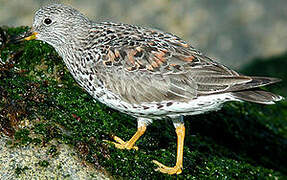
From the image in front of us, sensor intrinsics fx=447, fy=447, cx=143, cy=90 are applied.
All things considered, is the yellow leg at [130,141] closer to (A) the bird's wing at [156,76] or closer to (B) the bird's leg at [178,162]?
(B) the bird's leg at [178,162]

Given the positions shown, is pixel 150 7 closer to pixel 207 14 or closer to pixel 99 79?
pixel 207 14

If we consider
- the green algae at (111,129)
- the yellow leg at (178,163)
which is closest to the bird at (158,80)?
the yellow leg at (178,163)

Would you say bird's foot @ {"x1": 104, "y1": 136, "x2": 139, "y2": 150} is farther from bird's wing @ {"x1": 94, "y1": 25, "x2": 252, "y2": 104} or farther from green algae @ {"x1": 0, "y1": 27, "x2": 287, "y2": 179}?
bird's wing @ {"x1": 94, "y1": 25, "x2": 252, "y2": 104}

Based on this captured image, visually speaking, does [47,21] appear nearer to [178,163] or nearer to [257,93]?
[178,163]

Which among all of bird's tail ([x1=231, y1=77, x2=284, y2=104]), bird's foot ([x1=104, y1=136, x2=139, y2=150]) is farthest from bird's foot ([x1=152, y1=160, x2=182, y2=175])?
bird's tail ([x1=231, y1=77, x2=284, y2=104])

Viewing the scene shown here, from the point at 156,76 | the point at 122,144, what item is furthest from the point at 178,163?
the point at 156,76

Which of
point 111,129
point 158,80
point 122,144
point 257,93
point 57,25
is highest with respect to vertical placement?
point 57,25

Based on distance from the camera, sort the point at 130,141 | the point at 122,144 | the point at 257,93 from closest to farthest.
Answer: the point at 257,93, the point at 122,144, the point at 130,141
